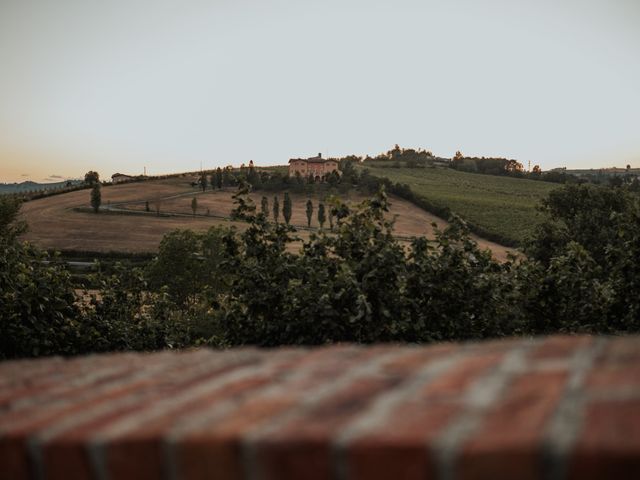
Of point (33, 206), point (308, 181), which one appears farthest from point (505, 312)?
point (308, 181)

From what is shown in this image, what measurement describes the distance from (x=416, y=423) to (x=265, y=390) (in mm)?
521

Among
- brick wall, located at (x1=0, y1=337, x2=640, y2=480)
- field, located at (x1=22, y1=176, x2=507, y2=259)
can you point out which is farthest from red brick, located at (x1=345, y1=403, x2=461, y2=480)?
field, located at (x1=22, y1=176, x2=507, y2=259)

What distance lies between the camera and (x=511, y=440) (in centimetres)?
104

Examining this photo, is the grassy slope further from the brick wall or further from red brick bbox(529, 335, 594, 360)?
the brick wall

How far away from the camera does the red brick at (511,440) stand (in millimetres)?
1017

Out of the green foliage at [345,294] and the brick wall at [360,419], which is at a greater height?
the brick wall at [360,419]

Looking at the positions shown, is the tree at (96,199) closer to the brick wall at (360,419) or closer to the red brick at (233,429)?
the brick wall at (360,419)

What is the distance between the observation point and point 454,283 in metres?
9.60

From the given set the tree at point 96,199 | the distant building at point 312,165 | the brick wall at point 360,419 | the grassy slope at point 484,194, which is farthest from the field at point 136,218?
the brick wall at point 360,419

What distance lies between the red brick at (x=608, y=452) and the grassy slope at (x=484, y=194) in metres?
58.2

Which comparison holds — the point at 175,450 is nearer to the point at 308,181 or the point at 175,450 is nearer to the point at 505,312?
the point at 505,312

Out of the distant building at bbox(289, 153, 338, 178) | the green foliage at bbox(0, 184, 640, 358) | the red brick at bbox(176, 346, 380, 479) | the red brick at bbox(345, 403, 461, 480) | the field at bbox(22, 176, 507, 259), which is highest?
the distant building at bbox(289, 153, 338, 178)

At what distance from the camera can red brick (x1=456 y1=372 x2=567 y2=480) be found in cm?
102

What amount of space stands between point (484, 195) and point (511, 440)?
99575 millimetres
